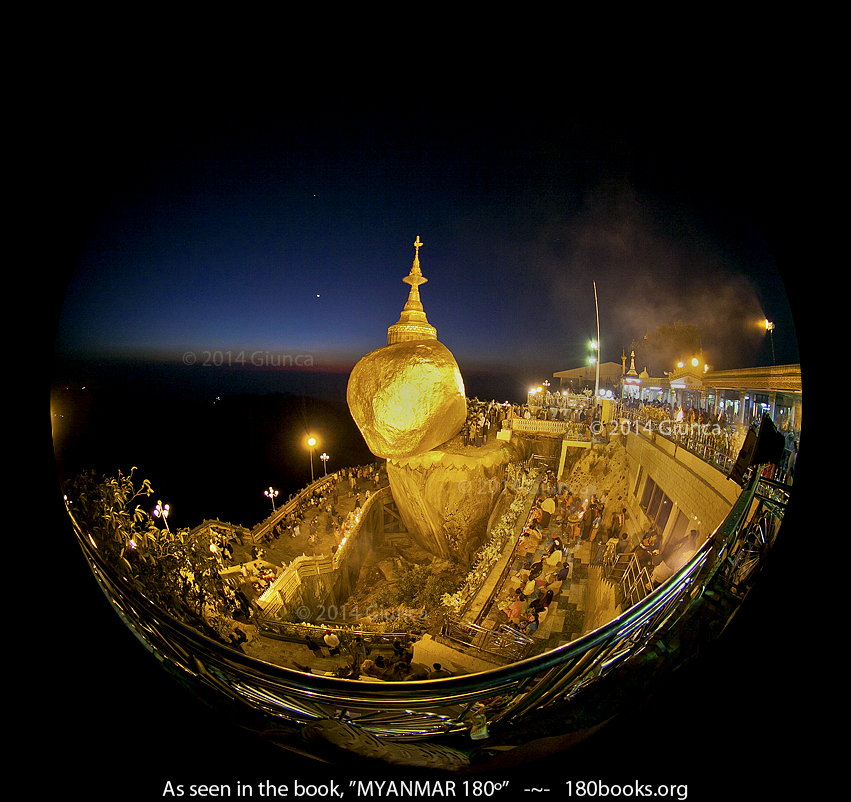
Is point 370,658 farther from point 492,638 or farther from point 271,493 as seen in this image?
point 271,493

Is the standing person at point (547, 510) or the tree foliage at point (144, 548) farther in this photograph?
the standing person at point (547, 510)

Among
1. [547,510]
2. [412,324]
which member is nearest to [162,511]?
[412,324]

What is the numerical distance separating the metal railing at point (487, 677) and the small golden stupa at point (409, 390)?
47.6 inches

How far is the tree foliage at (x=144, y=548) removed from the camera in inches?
51.1

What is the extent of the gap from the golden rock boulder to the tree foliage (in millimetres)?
1096

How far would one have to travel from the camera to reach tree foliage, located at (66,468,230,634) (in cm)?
130

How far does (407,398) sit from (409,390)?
0.06 meters

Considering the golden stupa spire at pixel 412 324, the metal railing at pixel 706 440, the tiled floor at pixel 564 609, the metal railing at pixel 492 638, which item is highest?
the golden stupa spire at pixel 412 324

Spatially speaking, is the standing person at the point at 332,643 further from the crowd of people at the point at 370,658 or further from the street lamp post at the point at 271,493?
the street lamp post at the point at 271,493

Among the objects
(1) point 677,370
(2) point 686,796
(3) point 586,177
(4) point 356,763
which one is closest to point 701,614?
(2) point 686,796

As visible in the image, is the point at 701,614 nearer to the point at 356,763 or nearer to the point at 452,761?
the point at 452,761

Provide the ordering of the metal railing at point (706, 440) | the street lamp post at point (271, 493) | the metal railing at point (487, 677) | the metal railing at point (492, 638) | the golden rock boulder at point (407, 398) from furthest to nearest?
the street lamp post at point (271, 493)
the golden rock boulder at point (407, 398)
the metal railing at point (492, 638)
the metal railing at point (706, 440)
the metal railing at point (487, 677)

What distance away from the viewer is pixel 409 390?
1.84 meters

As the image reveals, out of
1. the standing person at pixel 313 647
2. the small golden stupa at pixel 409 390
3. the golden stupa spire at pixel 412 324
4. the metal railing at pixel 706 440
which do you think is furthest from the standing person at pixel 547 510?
the standing person at pixel 313 647
